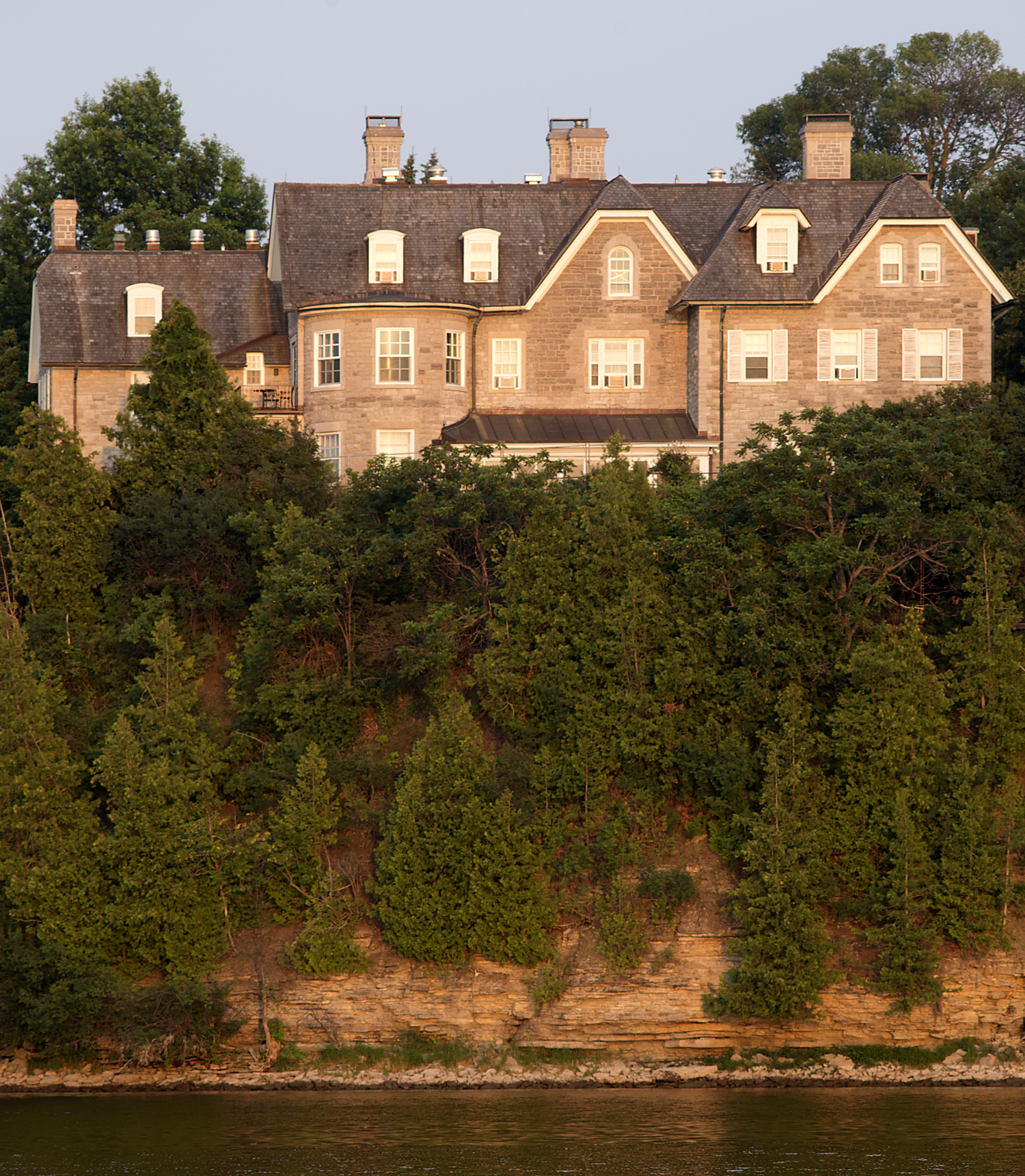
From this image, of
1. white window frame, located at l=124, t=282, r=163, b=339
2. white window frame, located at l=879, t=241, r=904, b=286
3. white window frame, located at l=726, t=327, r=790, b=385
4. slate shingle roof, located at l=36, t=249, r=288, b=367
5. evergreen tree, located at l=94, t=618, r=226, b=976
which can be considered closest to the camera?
evergreen tree, located at l=94, t=618, r=226, b=976

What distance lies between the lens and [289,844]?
1367 inches

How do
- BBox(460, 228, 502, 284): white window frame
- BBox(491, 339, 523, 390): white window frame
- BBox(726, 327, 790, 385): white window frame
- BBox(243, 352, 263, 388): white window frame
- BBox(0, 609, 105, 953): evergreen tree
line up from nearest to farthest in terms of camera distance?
BBox(0, 609, 105, 953): evergreen tree < BBox(726, 327, 790, 385): white window frame < BBox(491, 339, 523, 390): white window frame < BBox(460, 228, 502, 284): white window frame < BBox(243, 352, 263, 388): white window frame

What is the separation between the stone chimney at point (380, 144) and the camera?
53594mm

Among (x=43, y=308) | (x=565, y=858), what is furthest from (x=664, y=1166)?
(x=43, y=308)

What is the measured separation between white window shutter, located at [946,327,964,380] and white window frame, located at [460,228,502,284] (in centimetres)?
1396

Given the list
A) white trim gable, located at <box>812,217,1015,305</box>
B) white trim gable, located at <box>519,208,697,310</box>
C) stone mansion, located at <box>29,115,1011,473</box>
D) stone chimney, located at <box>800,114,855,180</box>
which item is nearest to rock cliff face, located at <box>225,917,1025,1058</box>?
stone mansion, located at <box>29,115,1011,473</box>

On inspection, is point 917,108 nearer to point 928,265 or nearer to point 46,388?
point 928,265

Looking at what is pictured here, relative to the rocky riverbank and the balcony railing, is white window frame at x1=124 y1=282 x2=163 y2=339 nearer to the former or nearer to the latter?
the balcony railing

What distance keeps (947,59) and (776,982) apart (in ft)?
184

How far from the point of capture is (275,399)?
4891 cm

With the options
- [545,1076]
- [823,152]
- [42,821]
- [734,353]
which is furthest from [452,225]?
[545,1076]

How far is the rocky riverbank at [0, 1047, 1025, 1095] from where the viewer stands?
3195 cm

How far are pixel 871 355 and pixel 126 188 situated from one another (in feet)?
104

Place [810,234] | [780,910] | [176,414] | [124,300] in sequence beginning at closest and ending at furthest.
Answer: [780,910] → [176,414] → [810,234] → [124,300]
